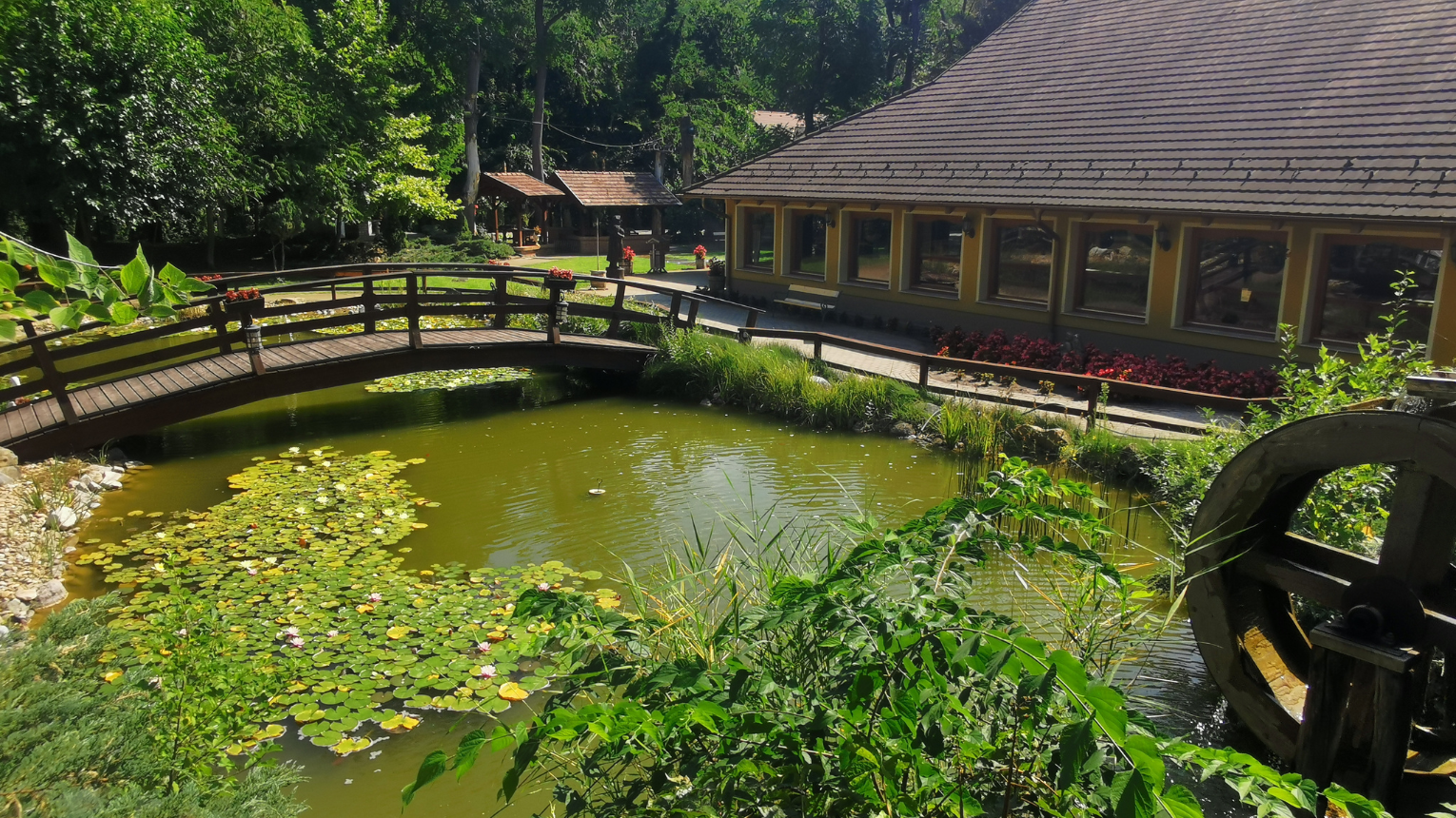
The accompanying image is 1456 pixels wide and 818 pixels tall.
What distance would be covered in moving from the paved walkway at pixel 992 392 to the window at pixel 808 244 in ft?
4.43

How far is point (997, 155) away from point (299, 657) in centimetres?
1368

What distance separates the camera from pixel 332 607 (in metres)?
6.88

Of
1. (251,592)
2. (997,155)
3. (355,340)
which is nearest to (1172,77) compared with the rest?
(997,155)

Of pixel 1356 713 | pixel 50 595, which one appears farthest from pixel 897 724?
pixel 50 595

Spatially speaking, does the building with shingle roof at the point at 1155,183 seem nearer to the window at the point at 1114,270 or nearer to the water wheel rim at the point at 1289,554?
the window at the point at 1114,270

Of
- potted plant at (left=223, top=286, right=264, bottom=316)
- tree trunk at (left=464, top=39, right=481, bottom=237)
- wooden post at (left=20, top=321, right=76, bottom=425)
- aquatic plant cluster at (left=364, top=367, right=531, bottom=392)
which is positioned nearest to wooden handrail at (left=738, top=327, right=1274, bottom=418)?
aquatic plant cluster at (left=364, top=367, right=531, bottom=392)

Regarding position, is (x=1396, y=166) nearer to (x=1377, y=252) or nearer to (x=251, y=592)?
(x=1377, y=252)

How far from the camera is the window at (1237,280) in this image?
12656mm

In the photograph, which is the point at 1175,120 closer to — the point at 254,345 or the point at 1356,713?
the point at 1356,713

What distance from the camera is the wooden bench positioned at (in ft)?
62.4

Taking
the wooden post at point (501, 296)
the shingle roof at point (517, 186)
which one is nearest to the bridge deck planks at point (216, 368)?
the wooden post at point (501, 296)

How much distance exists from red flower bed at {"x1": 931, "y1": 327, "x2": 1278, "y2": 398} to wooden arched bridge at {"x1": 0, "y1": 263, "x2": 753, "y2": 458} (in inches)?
172

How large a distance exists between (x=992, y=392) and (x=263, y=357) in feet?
29.3

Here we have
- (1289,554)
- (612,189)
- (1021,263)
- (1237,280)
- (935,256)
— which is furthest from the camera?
(612,189)
